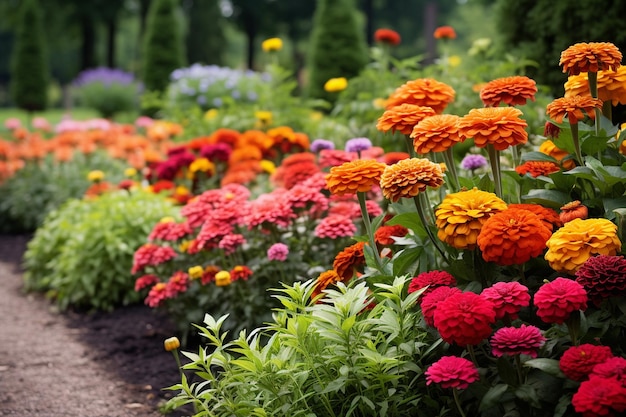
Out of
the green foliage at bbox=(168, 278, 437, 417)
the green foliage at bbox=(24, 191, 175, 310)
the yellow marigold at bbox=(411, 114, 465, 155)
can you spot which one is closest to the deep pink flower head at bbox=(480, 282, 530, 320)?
the green foliage at bbox=(168, 278, 437, 417)

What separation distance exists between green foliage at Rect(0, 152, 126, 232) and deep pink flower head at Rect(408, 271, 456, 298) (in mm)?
5061

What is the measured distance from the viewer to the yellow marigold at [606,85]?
95.0 inches

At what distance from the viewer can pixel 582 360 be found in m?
1.73

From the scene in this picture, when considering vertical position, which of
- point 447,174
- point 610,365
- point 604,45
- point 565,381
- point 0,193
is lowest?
point 0,193

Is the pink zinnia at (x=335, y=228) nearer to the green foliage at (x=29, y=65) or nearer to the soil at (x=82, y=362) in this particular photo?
the soil at (x=82, y=362)

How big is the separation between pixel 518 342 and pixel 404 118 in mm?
957

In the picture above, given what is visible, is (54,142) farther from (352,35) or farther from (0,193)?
(352,35)

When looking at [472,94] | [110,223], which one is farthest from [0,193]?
[472,94]

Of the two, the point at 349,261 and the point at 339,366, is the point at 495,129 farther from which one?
the point at 339,366

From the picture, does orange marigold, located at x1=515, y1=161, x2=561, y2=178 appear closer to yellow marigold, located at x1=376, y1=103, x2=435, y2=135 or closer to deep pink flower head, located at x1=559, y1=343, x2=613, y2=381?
Answer: yellow marigold, located at x1=376, y1=103, x2=435, y2=135

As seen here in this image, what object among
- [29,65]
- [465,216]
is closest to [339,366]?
[465,216]

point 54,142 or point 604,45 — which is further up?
point 604,45

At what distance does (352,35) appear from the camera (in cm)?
1102

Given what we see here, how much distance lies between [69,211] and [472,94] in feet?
10.3
